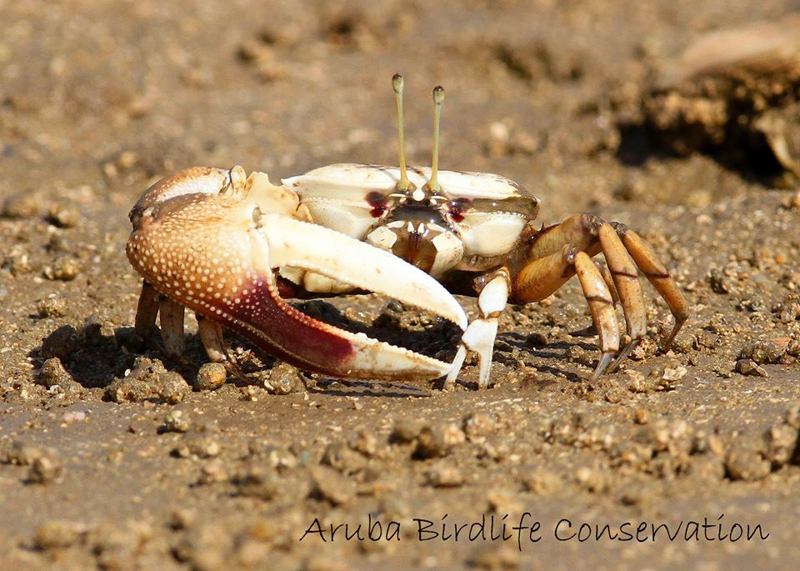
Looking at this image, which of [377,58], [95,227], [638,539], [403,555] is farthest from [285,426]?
[377,58]

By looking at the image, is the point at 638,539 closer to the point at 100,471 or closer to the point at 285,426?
the point at 285,426

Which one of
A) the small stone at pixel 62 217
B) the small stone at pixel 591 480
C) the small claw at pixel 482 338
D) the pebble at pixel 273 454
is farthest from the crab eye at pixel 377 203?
the small stone at pixel 62 217

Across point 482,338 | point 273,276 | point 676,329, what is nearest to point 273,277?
point 273,276

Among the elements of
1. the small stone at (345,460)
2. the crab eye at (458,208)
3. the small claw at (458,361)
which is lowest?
the small stone at (345,460)

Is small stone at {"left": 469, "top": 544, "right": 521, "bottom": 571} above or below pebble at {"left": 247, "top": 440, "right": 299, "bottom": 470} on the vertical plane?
below

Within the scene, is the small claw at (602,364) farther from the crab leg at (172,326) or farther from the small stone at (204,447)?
the crab leg at (172,326)

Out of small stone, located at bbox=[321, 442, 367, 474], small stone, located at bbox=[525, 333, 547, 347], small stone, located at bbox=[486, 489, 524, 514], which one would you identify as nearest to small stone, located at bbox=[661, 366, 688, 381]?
small stone, located at bbox=[525, 333, 547, 347]

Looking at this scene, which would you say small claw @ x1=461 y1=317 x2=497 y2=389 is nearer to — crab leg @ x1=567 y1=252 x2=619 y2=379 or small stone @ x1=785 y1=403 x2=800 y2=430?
crab leg @ x1=567 y1=252 x2=619 y2=379
